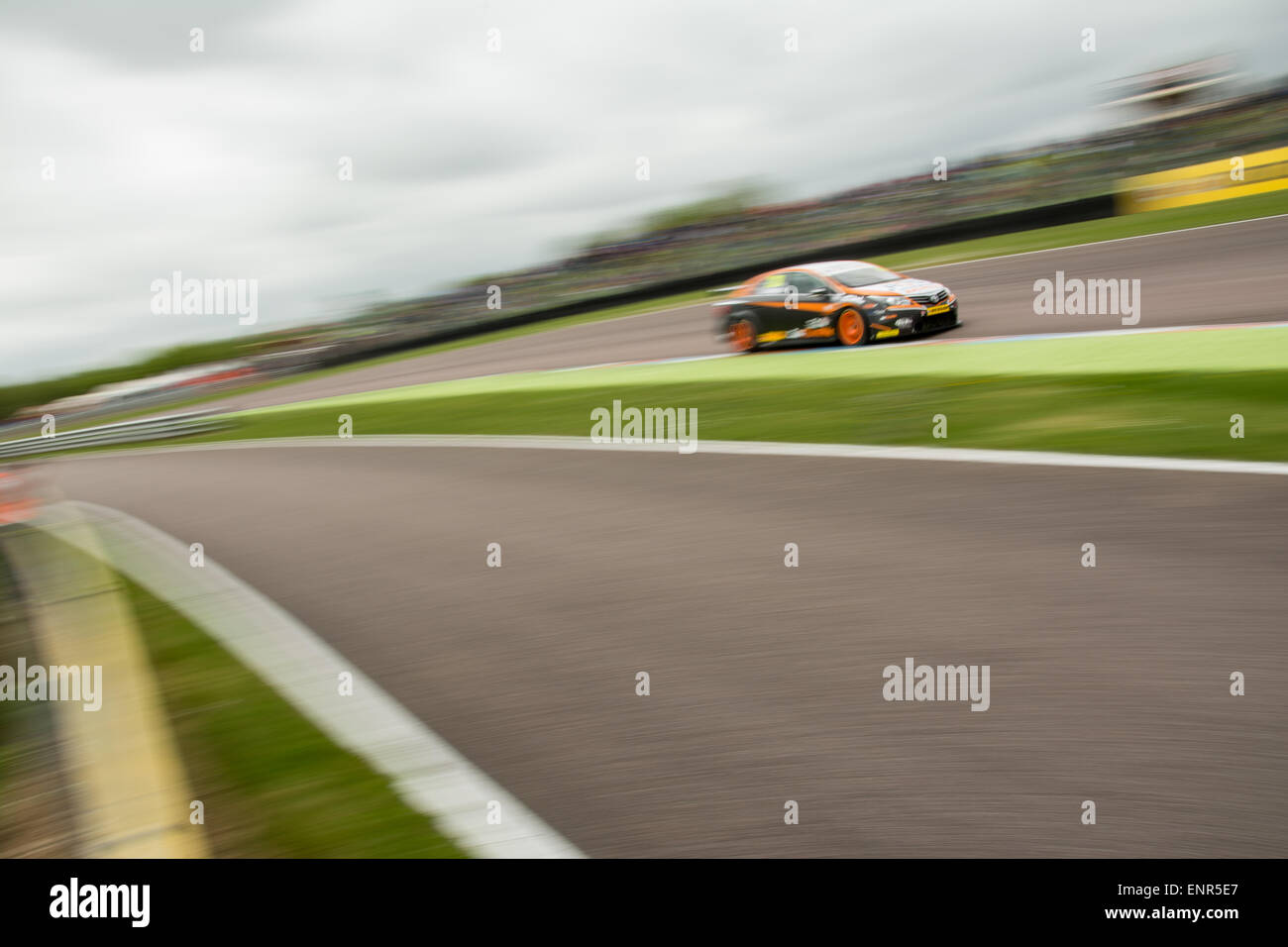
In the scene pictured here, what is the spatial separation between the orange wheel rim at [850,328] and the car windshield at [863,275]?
493 millimetres

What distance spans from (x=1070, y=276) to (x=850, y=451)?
9466mm

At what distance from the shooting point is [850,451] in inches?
373

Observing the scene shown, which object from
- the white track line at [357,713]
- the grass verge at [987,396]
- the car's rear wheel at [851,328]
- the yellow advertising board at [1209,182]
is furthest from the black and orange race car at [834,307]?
the white track line at [357,713]

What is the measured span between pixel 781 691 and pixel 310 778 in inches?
74.3

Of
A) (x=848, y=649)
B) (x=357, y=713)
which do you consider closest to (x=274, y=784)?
(x=357, y=713)

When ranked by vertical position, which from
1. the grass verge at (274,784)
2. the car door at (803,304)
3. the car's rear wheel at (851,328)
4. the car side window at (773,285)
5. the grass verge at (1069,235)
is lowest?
the grass verge at (274,784)

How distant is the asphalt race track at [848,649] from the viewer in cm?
342

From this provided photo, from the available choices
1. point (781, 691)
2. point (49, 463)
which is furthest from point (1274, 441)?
point (49, 463)

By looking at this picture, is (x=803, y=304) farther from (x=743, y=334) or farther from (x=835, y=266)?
(x=743, y=334)

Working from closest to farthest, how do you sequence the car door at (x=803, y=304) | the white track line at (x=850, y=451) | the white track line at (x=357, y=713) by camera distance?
1. the white track line at (x=357, y=713)
2. the white track line at (x=850, y=451)
3. the car door at (x=803, y=304)

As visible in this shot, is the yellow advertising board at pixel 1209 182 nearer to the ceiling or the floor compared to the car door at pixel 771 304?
nearer to the ceiling

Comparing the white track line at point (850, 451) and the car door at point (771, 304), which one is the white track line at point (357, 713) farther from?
the car door at point (771, 304)

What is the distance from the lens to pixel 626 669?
491 cm
